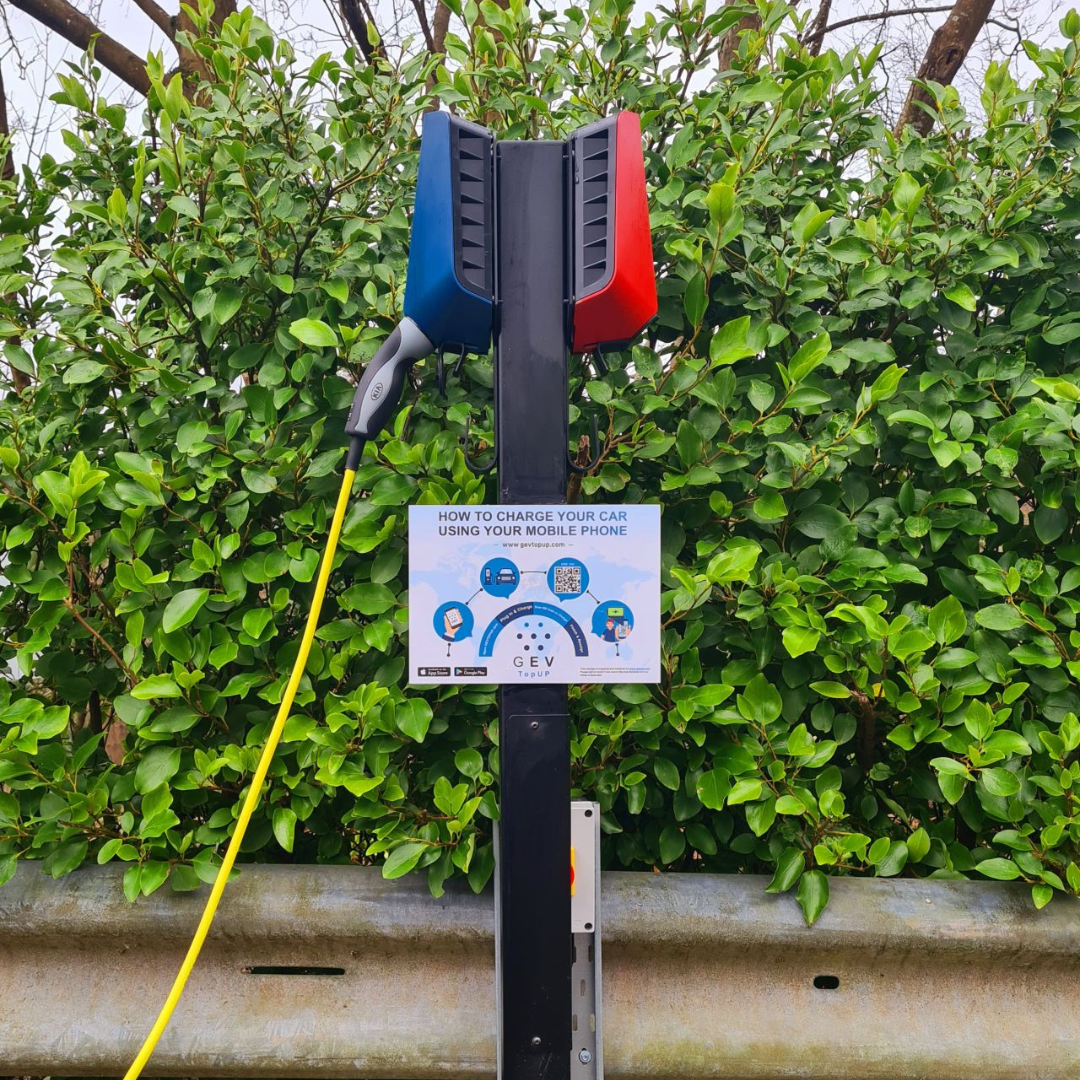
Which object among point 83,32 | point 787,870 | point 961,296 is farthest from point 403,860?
point 83,32

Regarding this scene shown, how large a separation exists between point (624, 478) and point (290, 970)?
1.25 metres

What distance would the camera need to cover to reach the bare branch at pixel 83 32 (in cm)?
420

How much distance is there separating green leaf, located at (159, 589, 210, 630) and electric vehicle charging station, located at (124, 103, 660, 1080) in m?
0.40

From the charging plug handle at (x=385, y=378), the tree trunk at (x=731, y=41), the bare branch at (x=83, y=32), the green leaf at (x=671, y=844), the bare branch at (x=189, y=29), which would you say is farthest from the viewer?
the bare branch at (x=83, y=32)

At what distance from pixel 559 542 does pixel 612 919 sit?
838 millimetres

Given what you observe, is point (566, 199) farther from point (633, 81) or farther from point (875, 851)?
point (875, 851)

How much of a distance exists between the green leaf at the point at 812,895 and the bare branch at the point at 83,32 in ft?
14.7

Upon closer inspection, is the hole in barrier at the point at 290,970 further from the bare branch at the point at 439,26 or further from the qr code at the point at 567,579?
the bare branch at the point at 439,26

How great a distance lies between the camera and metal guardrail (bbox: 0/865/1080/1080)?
1.73 metres

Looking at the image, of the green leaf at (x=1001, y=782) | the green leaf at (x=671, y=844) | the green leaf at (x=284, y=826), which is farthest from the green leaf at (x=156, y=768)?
the green leaf at (x=1001, y=782)

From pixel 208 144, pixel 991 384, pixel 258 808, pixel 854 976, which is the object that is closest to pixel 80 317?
pixel 208 144

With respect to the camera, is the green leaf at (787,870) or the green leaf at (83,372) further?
the green leaf at (83,372)

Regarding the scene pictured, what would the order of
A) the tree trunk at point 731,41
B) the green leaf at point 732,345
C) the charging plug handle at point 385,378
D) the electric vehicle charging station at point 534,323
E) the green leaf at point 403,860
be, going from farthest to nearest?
the tree trunk at point 731,41 < the green leaf at point 732,345 < the green leaf at point 403,860 < the charging plug handle at point 385,378 < the electric vehicle charging station at point 534,323

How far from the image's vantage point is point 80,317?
197cm
